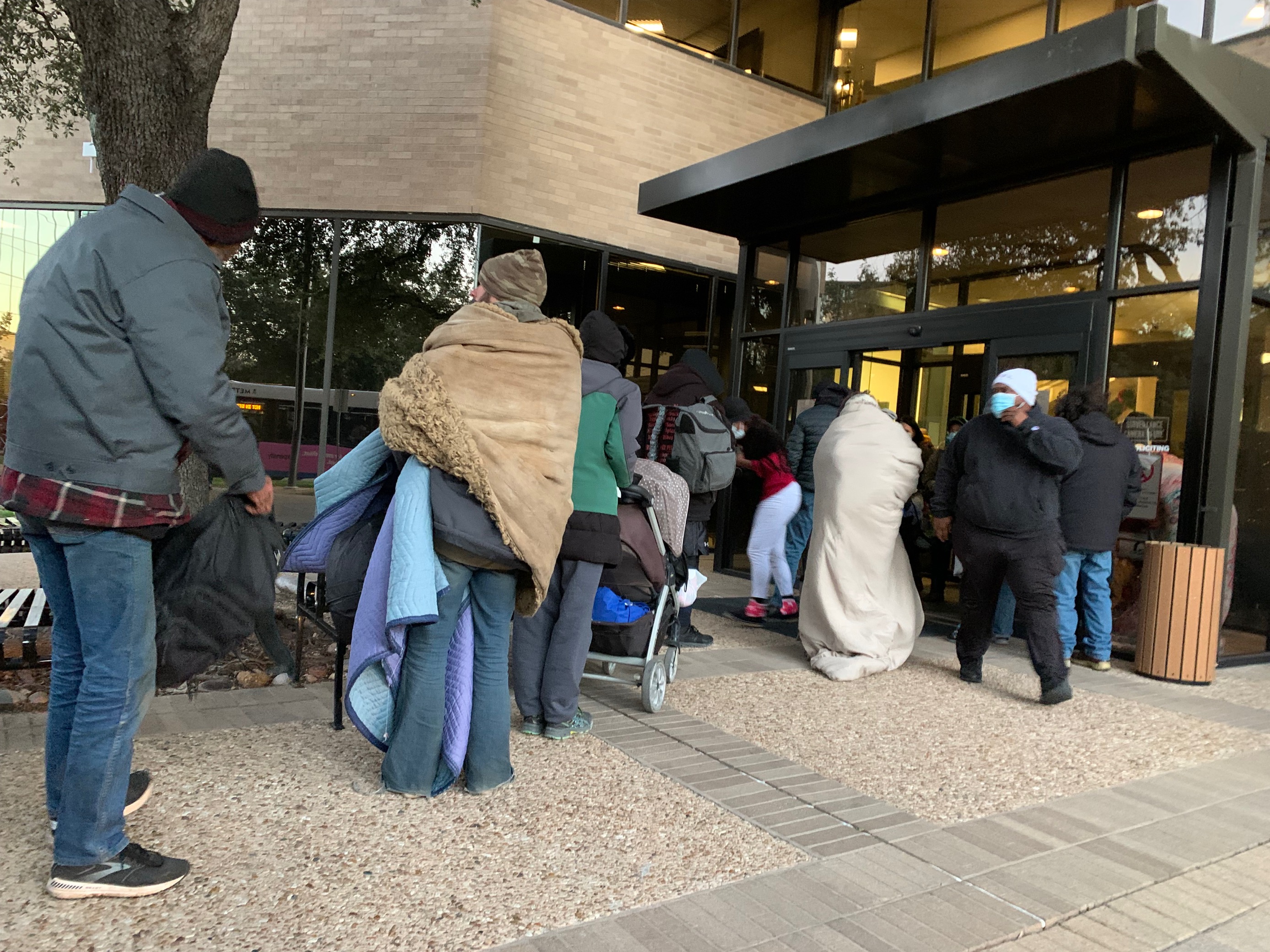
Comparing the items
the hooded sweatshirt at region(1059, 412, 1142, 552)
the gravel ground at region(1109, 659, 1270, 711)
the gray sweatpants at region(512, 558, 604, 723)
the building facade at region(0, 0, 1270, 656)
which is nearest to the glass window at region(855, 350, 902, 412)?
the building facade at region(0, 0, 1270, 656)

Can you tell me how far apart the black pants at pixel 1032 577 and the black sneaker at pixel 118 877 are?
4.46 meters

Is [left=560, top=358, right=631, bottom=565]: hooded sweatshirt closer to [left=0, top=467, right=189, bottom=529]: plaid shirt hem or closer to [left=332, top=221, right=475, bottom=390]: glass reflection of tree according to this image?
[left=0, top=467, right=189, bottom=529]: plaid shirt hem

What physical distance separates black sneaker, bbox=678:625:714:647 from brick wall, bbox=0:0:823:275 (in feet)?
19.6

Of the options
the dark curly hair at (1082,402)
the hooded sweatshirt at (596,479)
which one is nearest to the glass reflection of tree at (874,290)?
the dark curly hair at (1082,402)

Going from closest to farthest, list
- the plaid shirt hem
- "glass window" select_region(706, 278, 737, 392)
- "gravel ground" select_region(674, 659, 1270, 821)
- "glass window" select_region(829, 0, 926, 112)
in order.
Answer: the plaid shirt hem
"gravel ground" select_region(674, 659, 1270, 821)
"glass window" select_region(829, 0, 926, 112)
"glass window" select_region(706, 278, 737, 392)

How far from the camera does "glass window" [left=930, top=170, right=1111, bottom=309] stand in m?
7.33

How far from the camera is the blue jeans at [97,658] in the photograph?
2.58 metres

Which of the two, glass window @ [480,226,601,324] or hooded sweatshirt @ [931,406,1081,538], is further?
glass window @ [480,226,601,324]

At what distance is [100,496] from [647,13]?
36.2 ft

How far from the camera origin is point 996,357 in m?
7.71

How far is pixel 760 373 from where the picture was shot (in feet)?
34.1

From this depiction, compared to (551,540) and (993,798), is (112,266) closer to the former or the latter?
(551,540)

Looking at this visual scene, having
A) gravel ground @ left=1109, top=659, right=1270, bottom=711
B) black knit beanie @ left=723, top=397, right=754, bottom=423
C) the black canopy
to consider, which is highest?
the black canopy

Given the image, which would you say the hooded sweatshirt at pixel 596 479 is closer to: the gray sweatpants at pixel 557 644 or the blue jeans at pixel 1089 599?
the gray sweatpants at pixel 557 644
